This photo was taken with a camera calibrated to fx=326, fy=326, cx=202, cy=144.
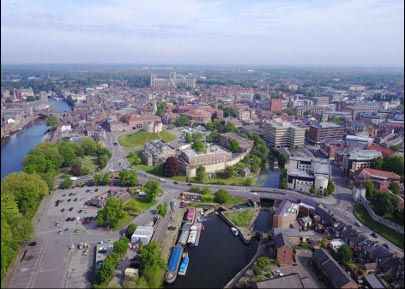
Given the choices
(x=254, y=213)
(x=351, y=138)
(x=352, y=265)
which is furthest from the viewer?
(x=351, y=138)

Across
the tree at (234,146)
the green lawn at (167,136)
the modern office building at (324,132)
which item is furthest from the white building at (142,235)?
the modern office building at (324,132)

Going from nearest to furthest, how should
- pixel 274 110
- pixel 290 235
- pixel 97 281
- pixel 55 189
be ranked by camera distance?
1. pixel 97 281
2. pixel 290 235
3. pixel 55 189
4. pixel 274 110

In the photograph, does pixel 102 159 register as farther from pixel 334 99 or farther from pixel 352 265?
pixel 334 99

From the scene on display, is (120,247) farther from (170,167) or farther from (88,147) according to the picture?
(88,147)

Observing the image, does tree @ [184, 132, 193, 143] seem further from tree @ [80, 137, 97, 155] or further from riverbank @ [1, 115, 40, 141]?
riverbank @ [1, 115, 40, 141]

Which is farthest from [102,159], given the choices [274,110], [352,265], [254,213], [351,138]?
[274,110]

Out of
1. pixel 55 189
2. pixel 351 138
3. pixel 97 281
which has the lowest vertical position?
pixel 97 281

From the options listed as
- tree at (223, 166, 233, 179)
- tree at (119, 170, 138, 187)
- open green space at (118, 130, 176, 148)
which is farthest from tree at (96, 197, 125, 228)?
open green space at (118, 130, 176, 148)
